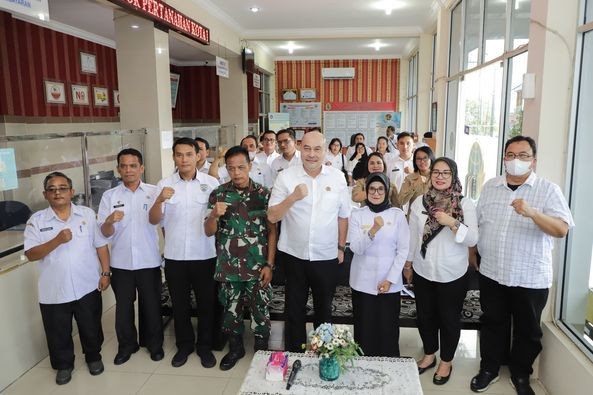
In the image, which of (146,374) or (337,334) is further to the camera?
(146,374)

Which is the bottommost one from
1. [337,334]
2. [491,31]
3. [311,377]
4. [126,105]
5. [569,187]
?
[311,377]

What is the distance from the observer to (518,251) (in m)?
2.86

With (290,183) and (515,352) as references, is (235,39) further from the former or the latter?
(515,352)

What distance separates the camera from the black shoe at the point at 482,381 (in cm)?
317

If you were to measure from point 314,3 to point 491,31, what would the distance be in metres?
3.36

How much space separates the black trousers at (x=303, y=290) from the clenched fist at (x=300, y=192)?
19.8 inches

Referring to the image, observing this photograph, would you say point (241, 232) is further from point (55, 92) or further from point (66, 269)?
point (55, 92)

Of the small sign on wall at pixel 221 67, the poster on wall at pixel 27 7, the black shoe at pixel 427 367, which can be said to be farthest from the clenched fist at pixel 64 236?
the small sign on wall at pixel 221 67

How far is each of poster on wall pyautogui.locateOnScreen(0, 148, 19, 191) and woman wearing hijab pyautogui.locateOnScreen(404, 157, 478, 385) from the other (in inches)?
120

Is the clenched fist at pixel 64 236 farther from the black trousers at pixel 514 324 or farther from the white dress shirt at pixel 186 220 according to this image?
the black trousers at pixel 514 324

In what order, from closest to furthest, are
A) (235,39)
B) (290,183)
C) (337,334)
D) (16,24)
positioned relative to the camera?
(337,334)
(290,183)
(16,24)
(235,39)

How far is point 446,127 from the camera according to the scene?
743cm

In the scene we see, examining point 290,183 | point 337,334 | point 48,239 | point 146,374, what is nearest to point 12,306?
point 48,239

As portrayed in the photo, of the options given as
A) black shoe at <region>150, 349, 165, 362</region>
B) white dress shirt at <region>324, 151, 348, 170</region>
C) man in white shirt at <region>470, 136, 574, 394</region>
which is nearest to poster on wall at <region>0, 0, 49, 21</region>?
black shoe at <region>150, 349, 165, 362</region>
